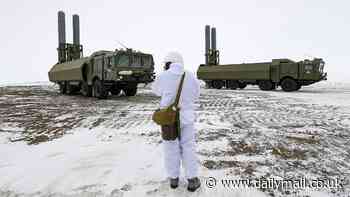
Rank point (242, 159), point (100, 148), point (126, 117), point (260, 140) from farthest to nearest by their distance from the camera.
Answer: point (126, 117) < point (260, 140) < point (100, 148) < point (242, 159)

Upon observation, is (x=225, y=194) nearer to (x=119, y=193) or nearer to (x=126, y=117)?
(x=119, y=193)

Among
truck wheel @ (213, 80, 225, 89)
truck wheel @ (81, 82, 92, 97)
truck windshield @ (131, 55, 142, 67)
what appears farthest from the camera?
truck wheel @ (213, 80, 225, 89)

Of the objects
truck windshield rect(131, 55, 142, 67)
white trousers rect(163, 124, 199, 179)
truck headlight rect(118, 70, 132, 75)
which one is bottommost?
white trousers rect(163, 124, 199, 179)

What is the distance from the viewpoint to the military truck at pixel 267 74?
806 inches

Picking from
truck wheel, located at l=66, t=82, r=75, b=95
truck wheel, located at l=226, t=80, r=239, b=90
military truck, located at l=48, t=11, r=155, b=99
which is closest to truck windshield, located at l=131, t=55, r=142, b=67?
military truck, located at l=48, t=11, r=155, b=99

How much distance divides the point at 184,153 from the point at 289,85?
19707 millimetres

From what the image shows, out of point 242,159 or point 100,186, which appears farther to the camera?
point 242,159

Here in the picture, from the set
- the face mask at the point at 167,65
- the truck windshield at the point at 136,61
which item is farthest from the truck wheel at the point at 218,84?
the face mask at the point at 167,65

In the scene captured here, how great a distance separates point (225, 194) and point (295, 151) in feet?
7.18

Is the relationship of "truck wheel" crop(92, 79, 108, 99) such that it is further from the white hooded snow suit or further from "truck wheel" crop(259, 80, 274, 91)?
"truck wheel" crop(259, 80, 274, 91)

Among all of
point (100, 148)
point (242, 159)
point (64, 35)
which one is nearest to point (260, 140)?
point (242, 159)

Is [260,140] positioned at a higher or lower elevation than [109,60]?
lower

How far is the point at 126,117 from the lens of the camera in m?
8.66

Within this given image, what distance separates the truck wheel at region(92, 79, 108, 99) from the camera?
14.5 m
